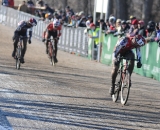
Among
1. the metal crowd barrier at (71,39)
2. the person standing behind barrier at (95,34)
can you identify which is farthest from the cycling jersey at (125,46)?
the metal crowd barrier at (71,39)

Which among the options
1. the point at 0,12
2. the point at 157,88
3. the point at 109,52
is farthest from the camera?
the point at 0,12

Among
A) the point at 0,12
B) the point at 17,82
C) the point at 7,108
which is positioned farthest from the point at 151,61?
the point at 0,12

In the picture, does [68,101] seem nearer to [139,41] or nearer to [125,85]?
[125,85]

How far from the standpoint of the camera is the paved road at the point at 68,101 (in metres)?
9.26

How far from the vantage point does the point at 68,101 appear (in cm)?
1158

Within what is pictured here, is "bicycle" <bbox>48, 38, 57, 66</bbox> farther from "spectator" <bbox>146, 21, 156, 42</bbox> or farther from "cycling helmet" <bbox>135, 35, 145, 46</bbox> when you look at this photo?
"cycling helmet" <bbox>135, 35, 145, 46</bbox>

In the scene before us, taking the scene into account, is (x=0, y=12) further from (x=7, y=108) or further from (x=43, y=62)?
(x=7, y=108)

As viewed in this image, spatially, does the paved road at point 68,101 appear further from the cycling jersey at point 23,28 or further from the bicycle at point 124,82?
the cycling jersey at point 23,28

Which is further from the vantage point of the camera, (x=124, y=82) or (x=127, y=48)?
(x=124, y=82)

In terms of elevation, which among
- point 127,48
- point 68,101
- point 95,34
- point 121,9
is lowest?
point 68,101

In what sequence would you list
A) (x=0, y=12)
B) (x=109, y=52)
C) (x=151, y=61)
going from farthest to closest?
(x=0, y=12)
(x=109, y=52)
(x=151, y=61)

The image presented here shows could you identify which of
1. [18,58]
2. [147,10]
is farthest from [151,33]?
[147,10]

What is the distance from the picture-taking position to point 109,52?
22.7 metres

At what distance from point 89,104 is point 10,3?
32.6m
